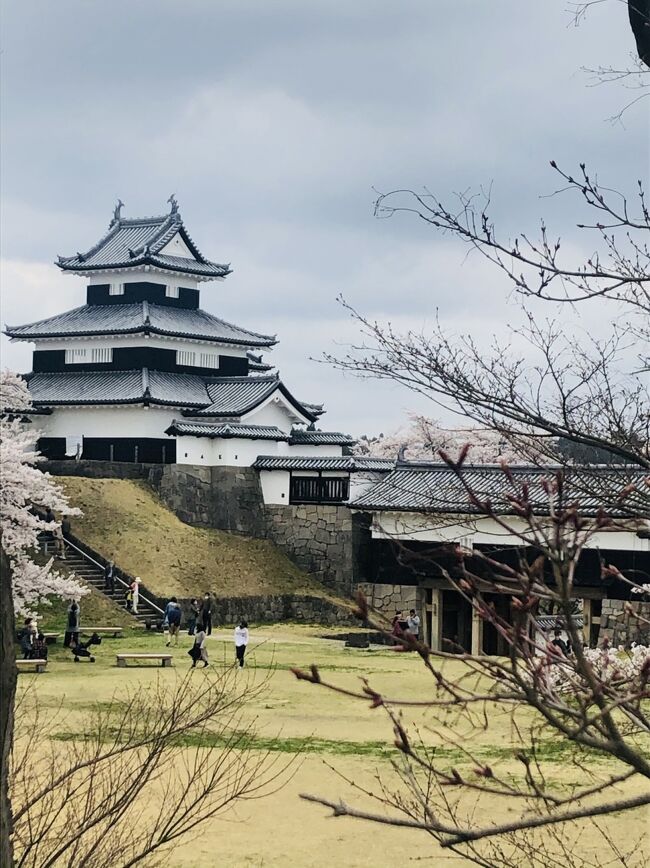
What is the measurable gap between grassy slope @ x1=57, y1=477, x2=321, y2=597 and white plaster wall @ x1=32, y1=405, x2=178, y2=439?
2592 mm

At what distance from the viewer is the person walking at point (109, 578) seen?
2986cm

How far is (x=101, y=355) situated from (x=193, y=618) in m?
14.1

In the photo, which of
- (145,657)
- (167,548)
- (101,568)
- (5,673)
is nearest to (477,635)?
(167,548)

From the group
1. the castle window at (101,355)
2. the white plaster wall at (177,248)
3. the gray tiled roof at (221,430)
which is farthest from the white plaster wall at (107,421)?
the white plaster wall at (177,248)

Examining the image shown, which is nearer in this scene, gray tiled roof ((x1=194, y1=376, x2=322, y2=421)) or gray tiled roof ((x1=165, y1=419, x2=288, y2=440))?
gray tiled roof ((x1=165, y1=419, x2=288, y2=440))

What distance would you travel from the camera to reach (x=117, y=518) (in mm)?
33125

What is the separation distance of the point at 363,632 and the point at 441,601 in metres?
2.19

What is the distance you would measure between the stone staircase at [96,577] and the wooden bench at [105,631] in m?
1.16

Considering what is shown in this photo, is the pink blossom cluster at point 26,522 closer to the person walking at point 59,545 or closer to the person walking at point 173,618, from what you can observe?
the person walking at point 59,545

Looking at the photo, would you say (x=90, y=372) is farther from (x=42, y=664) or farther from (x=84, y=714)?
(x=84, y=714)

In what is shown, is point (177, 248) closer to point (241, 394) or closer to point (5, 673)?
point (241, 394)

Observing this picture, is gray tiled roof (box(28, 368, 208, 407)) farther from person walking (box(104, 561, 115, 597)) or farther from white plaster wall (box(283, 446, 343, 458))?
person walking (box(104, 561, 115, 597))

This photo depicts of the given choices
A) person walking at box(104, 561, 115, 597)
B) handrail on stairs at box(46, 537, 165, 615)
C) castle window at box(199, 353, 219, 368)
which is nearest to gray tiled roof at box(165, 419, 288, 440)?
castle window at box(199, 353, 219, 368)

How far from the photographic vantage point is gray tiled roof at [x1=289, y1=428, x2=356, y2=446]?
38.5 metres
